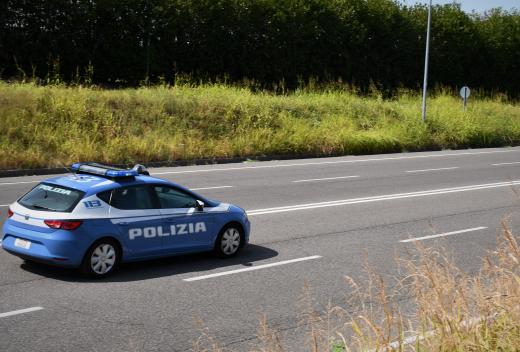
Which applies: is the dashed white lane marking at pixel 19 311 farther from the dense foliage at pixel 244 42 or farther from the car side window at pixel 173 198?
the dense foliage at pixel 244 42

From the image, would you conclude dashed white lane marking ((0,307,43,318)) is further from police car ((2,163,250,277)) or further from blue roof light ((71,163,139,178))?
blue roof light ((71,163,139,178))

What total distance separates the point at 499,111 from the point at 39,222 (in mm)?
33981

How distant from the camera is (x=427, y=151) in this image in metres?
33.0

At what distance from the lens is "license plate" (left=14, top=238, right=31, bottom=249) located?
9.91 meters

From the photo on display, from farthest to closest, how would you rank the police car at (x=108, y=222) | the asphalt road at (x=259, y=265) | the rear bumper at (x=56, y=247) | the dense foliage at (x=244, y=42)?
the dense foliage at (x=244, y=42) < the police car at (x=108, y=222) < the rear bumper at (x=56, y=247) < the asphalt road at (x=259, y=265)

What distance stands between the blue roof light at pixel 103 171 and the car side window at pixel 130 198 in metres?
0.20

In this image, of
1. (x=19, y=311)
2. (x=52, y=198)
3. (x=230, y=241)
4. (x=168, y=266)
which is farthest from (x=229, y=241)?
(x=19, y=311)

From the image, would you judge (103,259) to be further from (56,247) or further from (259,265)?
(259,265)

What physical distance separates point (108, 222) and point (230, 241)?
2.25 metres

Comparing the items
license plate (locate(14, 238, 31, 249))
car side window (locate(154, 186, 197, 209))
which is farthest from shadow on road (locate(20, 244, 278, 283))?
car side window (locate(154, 186, 197, 209))

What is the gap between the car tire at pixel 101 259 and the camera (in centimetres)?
988

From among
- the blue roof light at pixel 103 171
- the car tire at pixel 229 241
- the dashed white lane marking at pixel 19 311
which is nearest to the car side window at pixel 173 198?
the blue roof light at pixel 103 171

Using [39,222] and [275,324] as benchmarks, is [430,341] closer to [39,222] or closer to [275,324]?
[275,324]

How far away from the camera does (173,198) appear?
36.7 ft
